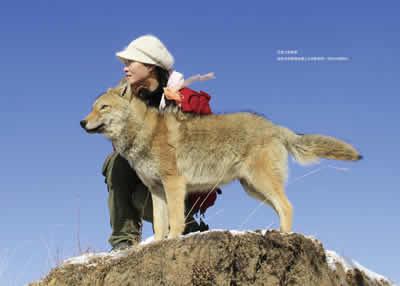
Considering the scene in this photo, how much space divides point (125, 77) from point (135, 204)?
1887 millimetres

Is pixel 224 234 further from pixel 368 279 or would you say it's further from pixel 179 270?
pixel 368 279

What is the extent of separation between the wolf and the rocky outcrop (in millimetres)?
797

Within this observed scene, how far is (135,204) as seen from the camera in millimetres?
8742

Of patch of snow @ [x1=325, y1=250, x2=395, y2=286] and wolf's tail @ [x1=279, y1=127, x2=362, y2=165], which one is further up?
wolf's tail @ [x1=279, y1=127, x2=362, y2=165]

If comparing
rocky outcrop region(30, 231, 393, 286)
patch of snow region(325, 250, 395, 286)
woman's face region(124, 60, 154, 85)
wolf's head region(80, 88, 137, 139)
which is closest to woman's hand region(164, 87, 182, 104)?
woman's face region(124, 60, 154, 85)

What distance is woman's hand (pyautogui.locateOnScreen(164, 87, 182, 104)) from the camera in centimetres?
803

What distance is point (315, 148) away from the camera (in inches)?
321

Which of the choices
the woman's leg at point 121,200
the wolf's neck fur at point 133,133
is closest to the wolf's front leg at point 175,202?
the wolf's neck fur at point 133,133

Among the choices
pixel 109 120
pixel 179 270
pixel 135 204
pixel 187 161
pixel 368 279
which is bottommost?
pixel 368 279

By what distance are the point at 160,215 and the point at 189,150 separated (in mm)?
921

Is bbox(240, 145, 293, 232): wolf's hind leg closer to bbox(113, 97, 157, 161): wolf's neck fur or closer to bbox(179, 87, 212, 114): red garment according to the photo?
bbox(179, 87, 212, 114): red garment

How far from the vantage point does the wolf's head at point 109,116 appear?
7.58 m

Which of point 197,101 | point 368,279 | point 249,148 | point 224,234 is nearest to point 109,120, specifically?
point 197,101

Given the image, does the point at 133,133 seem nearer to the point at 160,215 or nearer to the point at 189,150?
the point at 189,150
